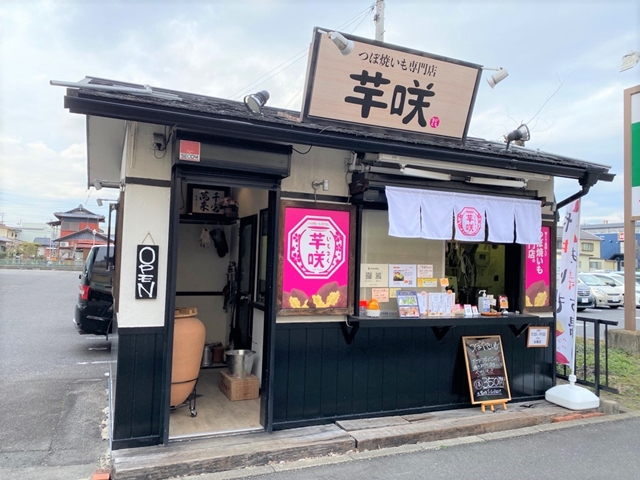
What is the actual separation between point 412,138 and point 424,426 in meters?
3.31

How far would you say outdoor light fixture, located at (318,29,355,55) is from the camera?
4.34 m

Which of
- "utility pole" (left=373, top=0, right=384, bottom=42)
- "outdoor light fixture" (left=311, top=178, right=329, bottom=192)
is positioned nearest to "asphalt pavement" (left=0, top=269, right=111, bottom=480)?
"outdoor light fixture" (left=311, top=178, right=329, bottom=192)

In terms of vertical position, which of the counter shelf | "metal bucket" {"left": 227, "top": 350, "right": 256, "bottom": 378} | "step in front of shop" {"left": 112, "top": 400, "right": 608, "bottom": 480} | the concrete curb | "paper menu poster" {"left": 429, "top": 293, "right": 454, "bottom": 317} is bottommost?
the concrete curb

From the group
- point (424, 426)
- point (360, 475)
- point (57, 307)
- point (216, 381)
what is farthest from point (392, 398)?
point (57, 307)

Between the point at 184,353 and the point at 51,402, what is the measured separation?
253 centimetres

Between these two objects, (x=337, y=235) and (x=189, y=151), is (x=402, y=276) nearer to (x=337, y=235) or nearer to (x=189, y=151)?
(x=337, y=235)

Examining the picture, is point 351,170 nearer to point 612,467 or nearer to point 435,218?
point 435,218

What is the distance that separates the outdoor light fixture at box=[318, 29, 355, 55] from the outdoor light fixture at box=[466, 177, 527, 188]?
221cm

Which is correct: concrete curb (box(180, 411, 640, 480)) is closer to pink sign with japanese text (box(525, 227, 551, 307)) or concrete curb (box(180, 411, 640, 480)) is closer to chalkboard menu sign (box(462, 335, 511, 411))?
chalkboard menu sign (box(462, 335, 511, 411))

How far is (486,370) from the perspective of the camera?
5.65 m

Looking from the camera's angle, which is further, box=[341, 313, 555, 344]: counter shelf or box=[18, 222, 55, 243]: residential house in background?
box=[18, 222, 55, 243]: residential house in background

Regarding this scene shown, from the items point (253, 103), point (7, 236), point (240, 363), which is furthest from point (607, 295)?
point (7, 236)

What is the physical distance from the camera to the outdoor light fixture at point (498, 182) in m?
5.51

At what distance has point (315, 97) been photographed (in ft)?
15.7
